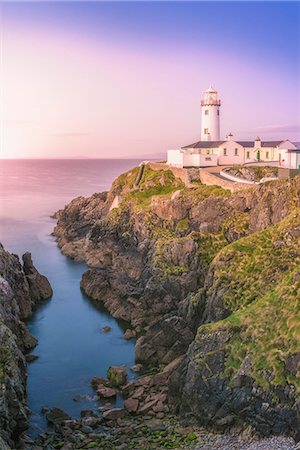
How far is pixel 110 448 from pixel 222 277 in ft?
52.0

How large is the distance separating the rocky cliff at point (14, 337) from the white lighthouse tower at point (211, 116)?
126ft

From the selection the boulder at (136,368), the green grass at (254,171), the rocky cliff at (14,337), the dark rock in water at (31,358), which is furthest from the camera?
the green grass at (254,171)

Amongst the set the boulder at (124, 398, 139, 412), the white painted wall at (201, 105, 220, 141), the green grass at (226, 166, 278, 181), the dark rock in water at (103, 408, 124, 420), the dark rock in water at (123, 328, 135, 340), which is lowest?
the dark rock in water at (103, 408, 124, 420)

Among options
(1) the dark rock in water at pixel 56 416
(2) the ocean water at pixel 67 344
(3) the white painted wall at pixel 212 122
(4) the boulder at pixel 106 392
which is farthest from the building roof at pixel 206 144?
(1) the dark rock in water at pixel 56 416

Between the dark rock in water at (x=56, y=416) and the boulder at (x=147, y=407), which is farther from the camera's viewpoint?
the boulder at (x=147, y=407)

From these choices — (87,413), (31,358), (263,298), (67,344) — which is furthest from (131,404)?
(67,344)

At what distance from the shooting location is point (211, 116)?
85188mm

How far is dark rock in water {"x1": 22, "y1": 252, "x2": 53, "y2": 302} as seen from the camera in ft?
182

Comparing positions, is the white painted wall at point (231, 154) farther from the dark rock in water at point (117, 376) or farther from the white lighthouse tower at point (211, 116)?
the dark rock in water at point (117, 376)

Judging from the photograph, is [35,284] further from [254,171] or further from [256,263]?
[254,171]

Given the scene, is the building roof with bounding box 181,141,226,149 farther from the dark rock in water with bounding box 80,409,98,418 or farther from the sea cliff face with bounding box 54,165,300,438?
the dark rock in water with bounding box 80,409,98,418

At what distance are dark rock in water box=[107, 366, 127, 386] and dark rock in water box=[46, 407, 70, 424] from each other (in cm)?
512

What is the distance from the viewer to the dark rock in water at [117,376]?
1453 inches

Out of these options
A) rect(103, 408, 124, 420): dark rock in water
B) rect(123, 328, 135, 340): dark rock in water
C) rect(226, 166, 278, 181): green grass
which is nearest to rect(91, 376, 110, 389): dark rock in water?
rect(103, 408, 124, 420): dark rock in water
